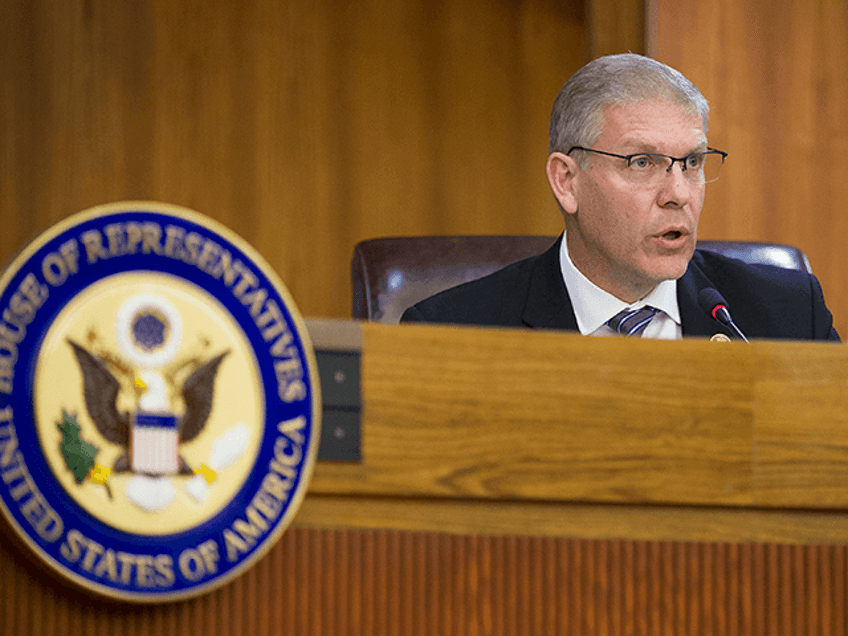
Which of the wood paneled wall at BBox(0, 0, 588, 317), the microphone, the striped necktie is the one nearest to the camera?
the microphone

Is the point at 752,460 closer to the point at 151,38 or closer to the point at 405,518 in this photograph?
the point at 405,518

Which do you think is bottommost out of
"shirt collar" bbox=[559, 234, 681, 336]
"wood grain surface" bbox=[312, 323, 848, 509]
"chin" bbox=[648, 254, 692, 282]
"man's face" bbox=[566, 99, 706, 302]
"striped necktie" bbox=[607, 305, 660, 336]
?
"wood grain surface" bbox=[312, 323, 848, 509]

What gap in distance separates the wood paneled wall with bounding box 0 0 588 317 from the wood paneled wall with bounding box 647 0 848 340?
0.70m

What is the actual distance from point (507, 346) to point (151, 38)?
7.54 feet

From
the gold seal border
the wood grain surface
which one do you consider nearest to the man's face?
the wood grain surface

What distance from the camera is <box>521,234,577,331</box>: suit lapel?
1323 mm

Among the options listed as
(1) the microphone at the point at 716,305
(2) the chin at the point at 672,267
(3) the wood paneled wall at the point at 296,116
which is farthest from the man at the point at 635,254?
(3) the wood paneled wall at the point at 296,116

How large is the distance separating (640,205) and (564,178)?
15 cm

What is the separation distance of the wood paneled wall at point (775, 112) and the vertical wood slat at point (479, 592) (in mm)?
1478

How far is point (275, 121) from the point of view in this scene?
8.66ft

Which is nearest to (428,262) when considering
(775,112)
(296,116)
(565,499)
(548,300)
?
(548,300)

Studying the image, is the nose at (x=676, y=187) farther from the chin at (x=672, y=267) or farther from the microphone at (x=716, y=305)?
the microphone at (x=716, y=305)

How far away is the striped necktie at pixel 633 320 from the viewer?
1290 mm

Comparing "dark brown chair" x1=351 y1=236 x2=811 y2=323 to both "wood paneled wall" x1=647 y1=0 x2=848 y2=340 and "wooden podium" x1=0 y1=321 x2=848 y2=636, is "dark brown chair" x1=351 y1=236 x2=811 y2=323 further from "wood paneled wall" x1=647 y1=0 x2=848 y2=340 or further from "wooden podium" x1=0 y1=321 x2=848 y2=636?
"wooden podium" x1=0 y1=321 x2=848 y2=636
